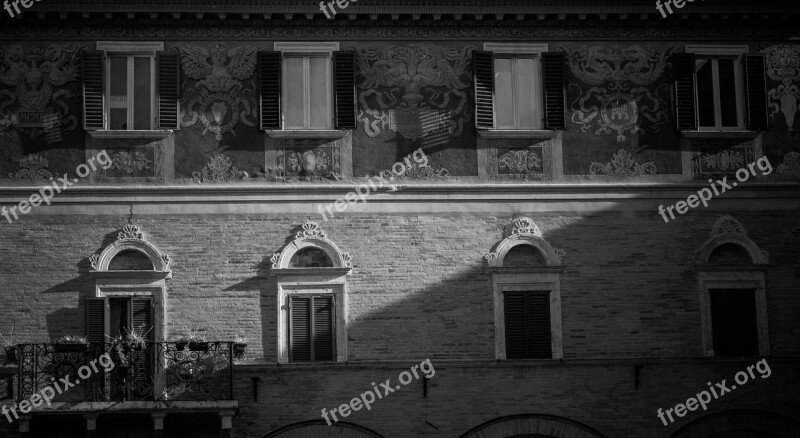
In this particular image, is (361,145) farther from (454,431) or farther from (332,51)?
(454,431)

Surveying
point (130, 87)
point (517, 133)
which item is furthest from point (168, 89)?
A: point (517, 133)

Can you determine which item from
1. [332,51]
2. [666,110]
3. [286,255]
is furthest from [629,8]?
[286,255]

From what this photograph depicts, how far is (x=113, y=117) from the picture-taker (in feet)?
80.8

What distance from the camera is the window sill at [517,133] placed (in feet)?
81.3

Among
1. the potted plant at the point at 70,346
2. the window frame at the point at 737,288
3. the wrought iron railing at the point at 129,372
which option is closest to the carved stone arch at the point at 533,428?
the window frame at the point at 737,288

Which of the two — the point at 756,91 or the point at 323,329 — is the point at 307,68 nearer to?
the point at 323,329

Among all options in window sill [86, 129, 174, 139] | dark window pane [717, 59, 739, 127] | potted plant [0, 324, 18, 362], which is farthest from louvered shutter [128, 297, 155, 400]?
dark window pane [717, 59, 739, 127]

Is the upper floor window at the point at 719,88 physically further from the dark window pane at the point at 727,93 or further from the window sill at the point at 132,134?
the window sill at the point at 132,134

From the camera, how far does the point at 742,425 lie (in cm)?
2439

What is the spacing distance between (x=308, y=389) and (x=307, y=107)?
4981 millimetres

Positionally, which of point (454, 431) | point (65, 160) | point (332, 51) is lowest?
point (454, 431)

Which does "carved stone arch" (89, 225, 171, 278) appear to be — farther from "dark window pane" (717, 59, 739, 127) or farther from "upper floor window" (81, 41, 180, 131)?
"dark window pane" (717, 59, 739, 127)

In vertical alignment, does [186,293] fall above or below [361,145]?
below

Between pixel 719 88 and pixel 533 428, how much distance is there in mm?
7122
